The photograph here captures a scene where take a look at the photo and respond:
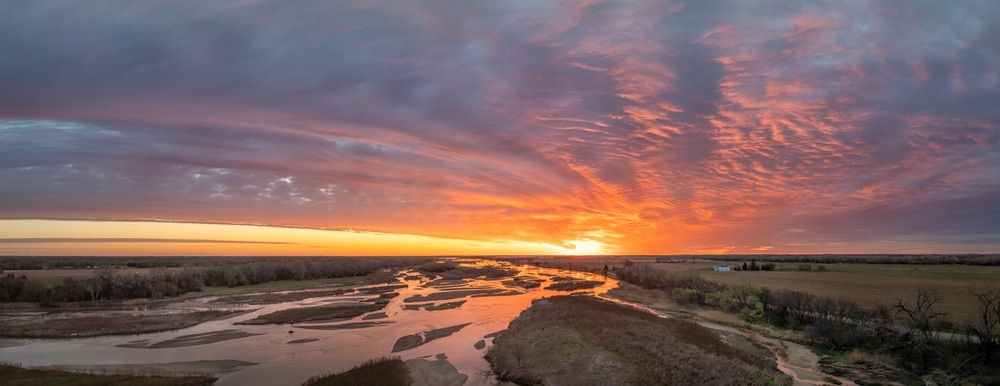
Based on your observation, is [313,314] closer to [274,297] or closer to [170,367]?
[170,367]

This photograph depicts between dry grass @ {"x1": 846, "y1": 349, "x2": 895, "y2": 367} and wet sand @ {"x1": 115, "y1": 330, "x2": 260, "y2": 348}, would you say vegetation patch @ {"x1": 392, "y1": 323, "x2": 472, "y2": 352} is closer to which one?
wet sand @ {"x1": 115, "y1": 330, "x2": 260, "y2": 348}

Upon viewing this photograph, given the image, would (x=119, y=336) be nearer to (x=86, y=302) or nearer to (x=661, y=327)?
(x=86, y=302)

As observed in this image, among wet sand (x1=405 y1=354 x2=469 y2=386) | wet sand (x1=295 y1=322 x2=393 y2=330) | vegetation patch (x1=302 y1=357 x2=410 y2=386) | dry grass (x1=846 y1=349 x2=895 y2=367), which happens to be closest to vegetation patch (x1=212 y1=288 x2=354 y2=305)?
wet sand (x1=295 y1=322 x2=393 y2=330)

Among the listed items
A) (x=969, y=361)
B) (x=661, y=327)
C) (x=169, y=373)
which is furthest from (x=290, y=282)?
(x=969, y=361)

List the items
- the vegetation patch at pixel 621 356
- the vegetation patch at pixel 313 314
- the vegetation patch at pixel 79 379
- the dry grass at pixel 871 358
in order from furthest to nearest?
the vegetation patch at pixel 313 314
the dry grass at pixel 871 358
the vegetation patch at pixel 621 356
the vegetation patch at pixel 79 379

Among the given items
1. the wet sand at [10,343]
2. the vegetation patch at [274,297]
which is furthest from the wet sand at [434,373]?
the vegetation patch at [274,297]

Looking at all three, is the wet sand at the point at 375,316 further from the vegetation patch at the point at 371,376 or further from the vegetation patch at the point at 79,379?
the vegetation patch at the point at 79,379
